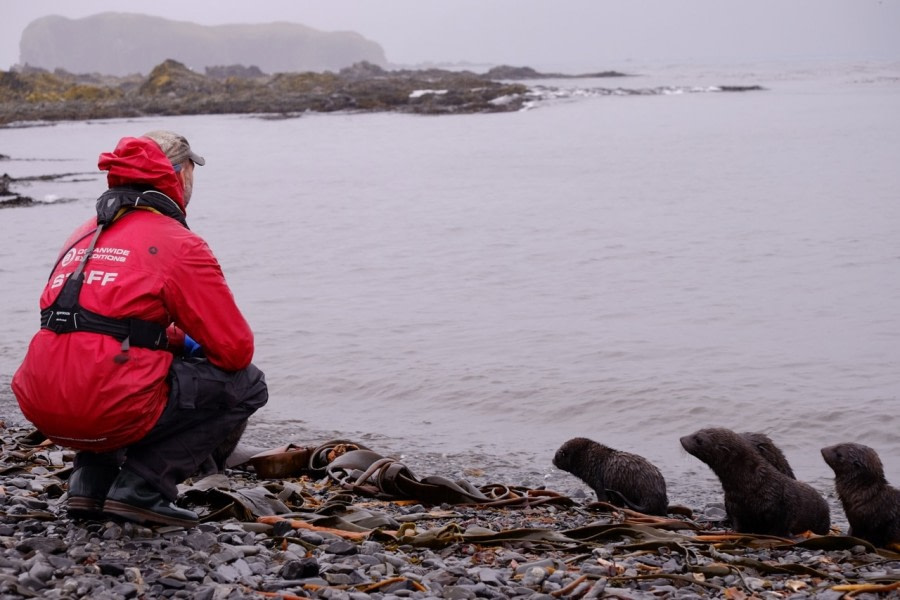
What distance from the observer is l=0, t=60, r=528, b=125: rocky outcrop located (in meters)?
61.0

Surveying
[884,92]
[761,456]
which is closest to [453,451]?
[761,456]

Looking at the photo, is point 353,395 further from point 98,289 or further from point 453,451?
point 98,289

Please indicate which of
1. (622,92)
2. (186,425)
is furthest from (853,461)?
(622,92)

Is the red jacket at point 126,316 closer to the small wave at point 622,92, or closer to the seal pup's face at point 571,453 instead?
the seal pup's face at point 571,453

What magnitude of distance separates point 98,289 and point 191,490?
4.86ft

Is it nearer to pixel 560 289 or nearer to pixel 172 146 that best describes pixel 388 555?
pixel 172 146

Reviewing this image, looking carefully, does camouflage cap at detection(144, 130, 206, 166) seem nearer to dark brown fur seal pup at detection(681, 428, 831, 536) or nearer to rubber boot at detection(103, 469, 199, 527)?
rubber boot at detection(103, 469, 199, 527)

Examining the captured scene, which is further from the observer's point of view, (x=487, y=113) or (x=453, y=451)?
(x=487, y=113)

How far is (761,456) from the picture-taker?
20.0 feet

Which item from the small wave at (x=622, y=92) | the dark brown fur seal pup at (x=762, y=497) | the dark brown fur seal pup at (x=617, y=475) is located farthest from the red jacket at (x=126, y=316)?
the small wave at (x=622, y=92)

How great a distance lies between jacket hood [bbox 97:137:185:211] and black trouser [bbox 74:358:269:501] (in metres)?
0.77

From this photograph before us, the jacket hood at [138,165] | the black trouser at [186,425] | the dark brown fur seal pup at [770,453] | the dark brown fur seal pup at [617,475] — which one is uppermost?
the jacket hood at [138,165]

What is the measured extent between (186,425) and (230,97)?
218ft

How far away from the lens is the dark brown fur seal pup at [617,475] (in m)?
6.25
